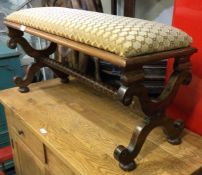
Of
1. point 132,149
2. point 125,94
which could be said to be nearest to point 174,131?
point 132,149

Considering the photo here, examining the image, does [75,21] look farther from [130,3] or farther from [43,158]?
[130,3]

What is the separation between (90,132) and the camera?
0.89 metres

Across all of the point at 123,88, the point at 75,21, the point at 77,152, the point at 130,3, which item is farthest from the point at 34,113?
the point at 130,3

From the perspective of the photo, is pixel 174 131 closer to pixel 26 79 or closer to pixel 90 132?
pixel 90 132

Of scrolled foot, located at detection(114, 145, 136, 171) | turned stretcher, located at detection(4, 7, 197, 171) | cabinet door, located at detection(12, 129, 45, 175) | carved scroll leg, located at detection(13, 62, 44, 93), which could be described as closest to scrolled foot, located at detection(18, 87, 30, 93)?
carved scroll leg, located at detection(13, 62, 44, 93)

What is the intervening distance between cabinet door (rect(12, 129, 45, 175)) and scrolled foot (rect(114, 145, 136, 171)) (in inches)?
16.7

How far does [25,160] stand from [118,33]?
2.77ft

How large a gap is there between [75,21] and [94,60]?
0.54 m

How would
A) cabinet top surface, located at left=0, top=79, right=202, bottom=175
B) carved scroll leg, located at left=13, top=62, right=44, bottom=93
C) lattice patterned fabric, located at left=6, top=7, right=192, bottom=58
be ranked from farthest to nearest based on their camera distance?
1. carved scroll leg, located at left=13, top=62, right=44, bottom=93
2. cabinet top surface, located at left=0, top=79, right=202, bottom=175
3. lattice patterned fabric, located at left=6, top=7, right=192, bottom=58

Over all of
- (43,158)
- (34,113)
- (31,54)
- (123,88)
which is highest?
(123,88)

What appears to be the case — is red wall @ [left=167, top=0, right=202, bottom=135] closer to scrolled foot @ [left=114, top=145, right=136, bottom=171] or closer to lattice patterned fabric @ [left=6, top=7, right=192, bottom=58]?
lattice patterned fabric @ [left=6, top=7, right=192, bottom=58]

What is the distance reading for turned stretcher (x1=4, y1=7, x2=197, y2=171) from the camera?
0.60 meters

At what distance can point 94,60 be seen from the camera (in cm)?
132

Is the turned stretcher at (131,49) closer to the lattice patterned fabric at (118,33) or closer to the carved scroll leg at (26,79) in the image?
the lattice patterned fabric at (118,33)
